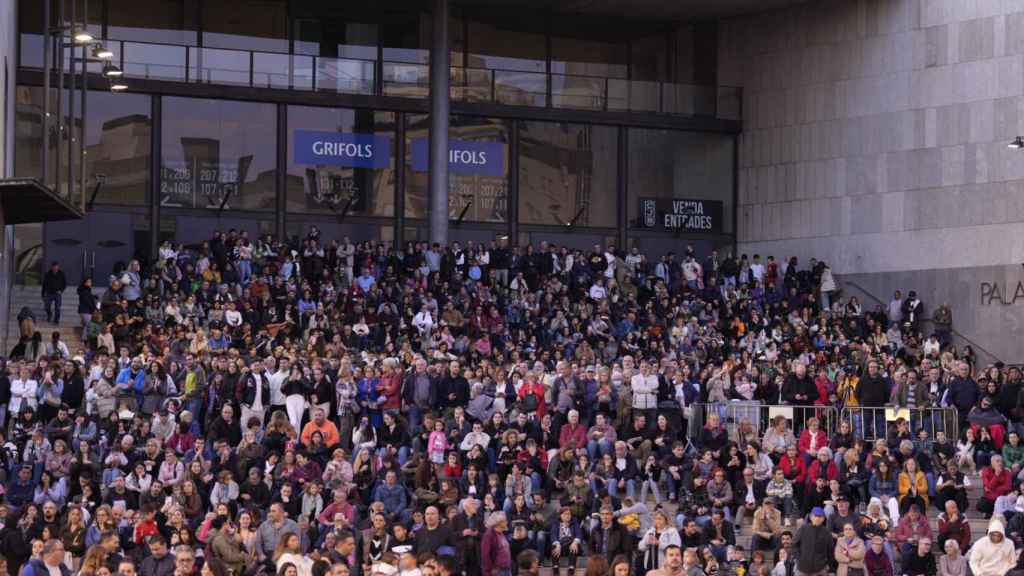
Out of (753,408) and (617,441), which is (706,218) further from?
(617,441)

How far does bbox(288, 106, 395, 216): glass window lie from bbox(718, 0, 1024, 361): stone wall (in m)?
8.84

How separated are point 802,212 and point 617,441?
19287 millimetres

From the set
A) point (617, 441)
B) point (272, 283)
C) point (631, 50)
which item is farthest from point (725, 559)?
point (631, 50)

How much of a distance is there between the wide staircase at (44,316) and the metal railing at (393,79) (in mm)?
5121

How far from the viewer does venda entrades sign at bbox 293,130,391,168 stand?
43094 millimetres

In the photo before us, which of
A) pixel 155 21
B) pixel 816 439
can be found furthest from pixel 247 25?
pixel 816 439

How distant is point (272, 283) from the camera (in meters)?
36.4

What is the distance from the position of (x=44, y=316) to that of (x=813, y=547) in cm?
1788

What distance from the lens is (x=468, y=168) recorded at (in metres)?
44.5

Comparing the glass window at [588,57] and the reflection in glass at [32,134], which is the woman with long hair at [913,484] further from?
the glass window at [588,57]

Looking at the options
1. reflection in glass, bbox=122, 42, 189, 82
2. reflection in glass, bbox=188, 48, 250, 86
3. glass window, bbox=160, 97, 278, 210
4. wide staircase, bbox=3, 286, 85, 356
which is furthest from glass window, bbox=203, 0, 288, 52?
wide staircase, bbox=3, 286, 85, 356

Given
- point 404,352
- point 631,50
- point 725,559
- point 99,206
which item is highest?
point 631,50

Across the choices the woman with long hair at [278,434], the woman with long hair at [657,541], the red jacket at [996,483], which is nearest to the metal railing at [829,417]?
the red jacket at [996,483]

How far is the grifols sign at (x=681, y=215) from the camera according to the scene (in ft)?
151
